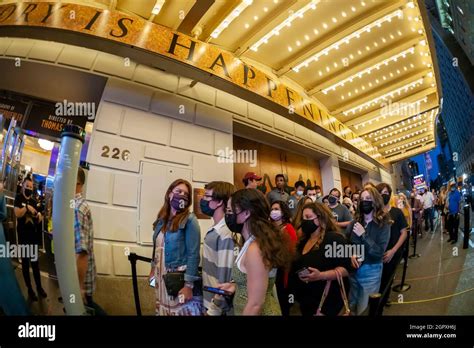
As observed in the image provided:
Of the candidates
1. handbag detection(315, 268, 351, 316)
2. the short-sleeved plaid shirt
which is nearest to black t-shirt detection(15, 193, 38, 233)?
the short-sleeved plaid shirt

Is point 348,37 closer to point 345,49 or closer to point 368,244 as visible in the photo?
point 345,49

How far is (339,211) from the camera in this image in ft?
4.06

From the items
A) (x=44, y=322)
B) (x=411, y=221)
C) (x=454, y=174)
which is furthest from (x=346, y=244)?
(x=44, y=322)

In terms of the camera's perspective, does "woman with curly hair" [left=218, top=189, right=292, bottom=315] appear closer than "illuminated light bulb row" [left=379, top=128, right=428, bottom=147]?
Yes

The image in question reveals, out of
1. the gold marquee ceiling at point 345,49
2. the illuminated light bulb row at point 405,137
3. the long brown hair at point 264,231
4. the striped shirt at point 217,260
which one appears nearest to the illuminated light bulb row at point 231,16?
the gold marquee ceiling at point 345,49

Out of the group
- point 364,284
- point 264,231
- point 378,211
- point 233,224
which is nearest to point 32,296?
point 233,224

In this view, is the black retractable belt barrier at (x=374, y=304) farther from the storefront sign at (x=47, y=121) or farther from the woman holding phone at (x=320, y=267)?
the storefront sign at (x=47, y=121)

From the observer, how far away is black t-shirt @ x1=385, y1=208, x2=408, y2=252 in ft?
3.57

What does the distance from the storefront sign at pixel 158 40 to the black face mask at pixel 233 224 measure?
2.68 feet

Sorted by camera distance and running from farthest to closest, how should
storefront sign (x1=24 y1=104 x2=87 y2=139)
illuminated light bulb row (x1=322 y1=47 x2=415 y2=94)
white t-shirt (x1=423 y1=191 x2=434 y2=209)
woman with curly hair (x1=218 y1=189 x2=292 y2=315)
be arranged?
illuminated light bulb row (x1=322 y1=47 x2=415 y2=94), white t-shirt (x1=423 y1=191 x2=434 y2=209), storefront sign (x1=24 y1=104 x2=87 y2=139), woman with curly hair (x1=218 y1=189 x2=292 y2=315)

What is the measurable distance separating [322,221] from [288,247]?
0.39m

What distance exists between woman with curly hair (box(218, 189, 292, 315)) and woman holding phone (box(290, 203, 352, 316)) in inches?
10.9

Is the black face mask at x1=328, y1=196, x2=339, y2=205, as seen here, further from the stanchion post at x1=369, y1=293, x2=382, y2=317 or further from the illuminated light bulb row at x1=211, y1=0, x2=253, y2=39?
the illuminated light bulb row at x1=211, y1=0, x2=253, y2=39

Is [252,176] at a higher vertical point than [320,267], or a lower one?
higher
